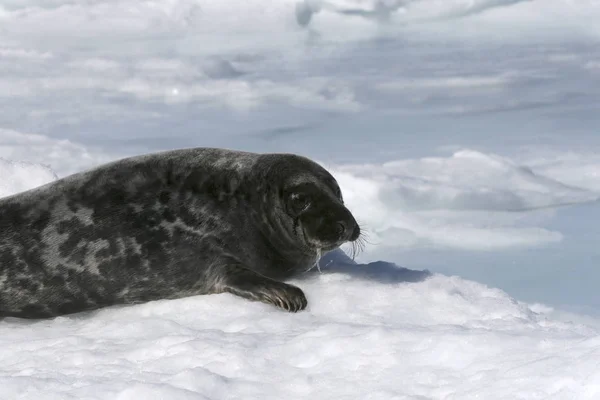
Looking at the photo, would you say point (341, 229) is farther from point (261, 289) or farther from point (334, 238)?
point (261, 289)

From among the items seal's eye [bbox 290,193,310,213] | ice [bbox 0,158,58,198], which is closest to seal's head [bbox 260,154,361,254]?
seal's eye [bbox 290,193,310,213]

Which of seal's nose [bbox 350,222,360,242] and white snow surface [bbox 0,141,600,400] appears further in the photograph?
seal's nose [bbox 350,222,360,242]

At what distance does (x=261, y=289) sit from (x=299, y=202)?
1090mm

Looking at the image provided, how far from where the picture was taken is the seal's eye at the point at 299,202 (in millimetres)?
7695

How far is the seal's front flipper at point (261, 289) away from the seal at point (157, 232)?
87mm

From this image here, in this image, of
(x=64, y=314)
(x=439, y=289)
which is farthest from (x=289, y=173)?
(x=64, y=314)

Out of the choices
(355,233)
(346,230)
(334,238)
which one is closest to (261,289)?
(334,238)

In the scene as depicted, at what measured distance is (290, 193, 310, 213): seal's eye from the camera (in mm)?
7695

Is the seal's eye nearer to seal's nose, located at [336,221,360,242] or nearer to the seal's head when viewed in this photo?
the seal's head

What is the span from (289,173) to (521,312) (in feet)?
7.84

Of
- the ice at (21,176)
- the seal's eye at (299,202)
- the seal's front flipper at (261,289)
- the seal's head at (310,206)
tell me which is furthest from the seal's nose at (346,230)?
the ice at (21,176)

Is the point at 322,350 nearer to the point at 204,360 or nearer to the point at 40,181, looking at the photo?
the point at 204,360

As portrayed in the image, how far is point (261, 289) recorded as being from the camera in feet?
22.8

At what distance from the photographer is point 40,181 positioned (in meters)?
11.6
